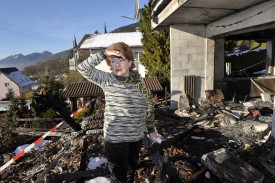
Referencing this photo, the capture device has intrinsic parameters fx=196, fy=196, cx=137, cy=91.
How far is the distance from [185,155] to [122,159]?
8.05ft

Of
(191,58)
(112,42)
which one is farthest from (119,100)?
(112,42)

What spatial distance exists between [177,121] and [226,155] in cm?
326

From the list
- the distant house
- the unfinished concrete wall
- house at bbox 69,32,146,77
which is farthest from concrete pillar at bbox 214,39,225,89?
the distant house

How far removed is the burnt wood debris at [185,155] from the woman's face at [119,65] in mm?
1998

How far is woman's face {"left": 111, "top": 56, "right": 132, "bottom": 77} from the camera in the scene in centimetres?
230

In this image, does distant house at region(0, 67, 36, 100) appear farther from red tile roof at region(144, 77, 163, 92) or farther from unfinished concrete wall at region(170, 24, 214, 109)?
unfinished concrete wall at region(170, 24, 214, 109)

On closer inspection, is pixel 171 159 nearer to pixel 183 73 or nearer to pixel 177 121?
pixel 177 121

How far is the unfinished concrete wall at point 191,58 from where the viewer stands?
8422mm

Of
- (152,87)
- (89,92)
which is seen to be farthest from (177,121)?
(89,92)

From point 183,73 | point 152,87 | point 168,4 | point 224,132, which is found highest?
point 168,4

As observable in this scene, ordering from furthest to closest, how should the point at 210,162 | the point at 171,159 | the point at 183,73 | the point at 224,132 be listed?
the point at 183,73, the point at 224,132, the point at 171,159, the point at 210,162

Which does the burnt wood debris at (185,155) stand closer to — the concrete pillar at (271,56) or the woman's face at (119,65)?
the woman's face at (119,65)

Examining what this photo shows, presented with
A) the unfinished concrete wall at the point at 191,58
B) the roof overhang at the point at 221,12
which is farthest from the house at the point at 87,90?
the roof overhang at the point at 221,12

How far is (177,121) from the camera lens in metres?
7.02
